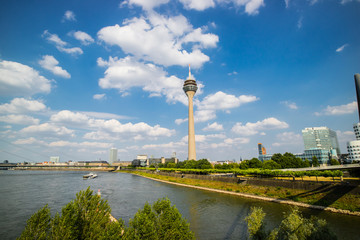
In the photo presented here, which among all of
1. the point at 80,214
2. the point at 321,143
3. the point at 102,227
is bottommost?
the point at 102,227

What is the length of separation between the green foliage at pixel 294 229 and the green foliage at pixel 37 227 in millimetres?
12808

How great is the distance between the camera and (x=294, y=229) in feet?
36.0

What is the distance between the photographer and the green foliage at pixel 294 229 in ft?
Result: 33.6

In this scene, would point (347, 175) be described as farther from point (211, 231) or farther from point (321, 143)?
point (321, 143)

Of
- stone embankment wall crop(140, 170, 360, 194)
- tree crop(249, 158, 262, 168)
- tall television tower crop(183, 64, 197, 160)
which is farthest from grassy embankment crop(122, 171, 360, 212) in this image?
tall television tower crop(183, 64, 197, 160)

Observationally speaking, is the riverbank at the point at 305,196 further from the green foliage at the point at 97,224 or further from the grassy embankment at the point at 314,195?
the green foliage at the point at 97,224

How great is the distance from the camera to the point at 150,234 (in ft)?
35.8

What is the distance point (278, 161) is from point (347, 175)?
99.9 ft

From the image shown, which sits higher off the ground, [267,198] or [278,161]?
[278,161]

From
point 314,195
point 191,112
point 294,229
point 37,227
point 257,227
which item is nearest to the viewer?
point 37,227

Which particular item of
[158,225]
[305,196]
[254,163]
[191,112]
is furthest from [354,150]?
[158,225]

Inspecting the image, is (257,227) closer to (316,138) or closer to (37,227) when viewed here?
(37,227)

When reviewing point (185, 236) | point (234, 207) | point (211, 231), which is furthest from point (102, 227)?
point (234, 207)

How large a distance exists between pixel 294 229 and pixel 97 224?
1340 centimetres
